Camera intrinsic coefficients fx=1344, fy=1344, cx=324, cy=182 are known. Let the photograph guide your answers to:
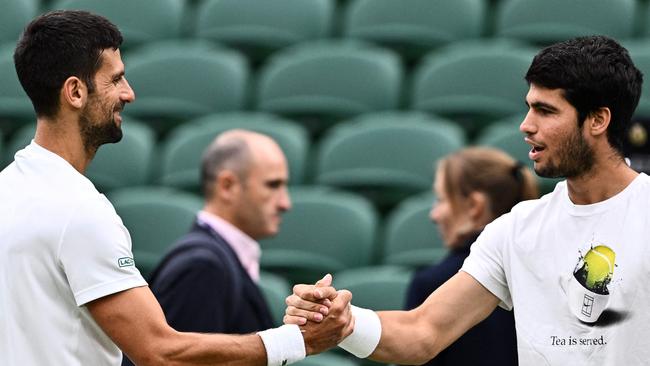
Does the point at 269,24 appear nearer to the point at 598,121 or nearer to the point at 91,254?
the point at 598,121

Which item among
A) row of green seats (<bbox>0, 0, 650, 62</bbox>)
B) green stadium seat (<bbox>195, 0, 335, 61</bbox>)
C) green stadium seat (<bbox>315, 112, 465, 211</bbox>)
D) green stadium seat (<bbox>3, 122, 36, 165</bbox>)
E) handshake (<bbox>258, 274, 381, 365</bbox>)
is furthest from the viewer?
green stadium seat (<bbox>195, 0, 335, 61</bbox>)

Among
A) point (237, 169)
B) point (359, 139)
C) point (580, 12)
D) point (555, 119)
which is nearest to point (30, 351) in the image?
point (555, 119)

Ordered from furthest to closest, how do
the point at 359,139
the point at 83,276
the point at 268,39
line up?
the point at 268,39 → the point at 359,139 → the point at 83,276

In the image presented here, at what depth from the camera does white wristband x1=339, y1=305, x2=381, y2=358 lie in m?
4.15

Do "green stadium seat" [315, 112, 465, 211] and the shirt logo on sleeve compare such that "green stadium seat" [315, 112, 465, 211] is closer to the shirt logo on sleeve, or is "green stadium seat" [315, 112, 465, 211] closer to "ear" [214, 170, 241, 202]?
"ear" [214, 170, 241, 202]

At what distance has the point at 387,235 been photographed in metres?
6.76

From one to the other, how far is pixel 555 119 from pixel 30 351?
5.12 feet

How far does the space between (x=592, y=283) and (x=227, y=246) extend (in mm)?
1684

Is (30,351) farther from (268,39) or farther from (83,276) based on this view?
(268,39)

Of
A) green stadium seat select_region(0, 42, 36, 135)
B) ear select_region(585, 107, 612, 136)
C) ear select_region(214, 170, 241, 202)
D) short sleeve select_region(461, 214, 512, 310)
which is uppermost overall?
ear select_region(585, 107, 612, 136)

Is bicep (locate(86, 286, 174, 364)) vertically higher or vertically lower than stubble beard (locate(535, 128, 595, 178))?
lower

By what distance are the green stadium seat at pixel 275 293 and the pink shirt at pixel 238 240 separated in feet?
2.18

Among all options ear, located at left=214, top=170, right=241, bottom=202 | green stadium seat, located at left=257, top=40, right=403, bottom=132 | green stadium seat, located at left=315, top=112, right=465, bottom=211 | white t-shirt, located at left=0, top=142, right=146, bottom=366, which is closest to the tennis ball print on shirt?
white t-shirt, located at left=0, top=142, right=146, bottom=366

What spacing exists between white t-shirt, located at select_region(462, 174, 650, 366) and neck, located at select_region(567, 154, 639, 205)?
3 centimetres
